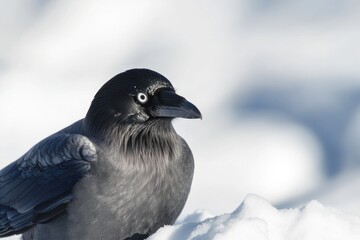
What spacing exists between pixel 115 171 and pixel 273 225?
48.4 inches

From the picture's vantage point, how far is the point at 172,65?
677 inches

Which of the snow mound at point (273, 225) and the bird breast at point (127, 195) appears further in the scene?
the bird breast at point (127, 195)

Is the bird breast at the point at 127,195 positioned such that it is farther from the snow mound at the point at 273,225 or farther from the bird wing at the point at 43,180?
the snow mound at the point at 273,225

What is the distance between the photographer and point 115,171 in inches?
230

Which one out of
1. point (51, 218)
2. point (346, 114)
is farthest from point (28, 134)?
point (51, 218)

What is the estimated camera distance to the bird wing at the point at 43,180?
594 centimetres

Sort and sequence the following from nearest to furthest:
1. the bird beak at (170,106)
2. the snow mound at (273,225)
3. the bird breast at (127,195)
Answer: the snow mound at (273,225) → the bird breast at (127,195) → the bird beak at (170,106)

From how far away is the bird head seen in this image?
5.94 m

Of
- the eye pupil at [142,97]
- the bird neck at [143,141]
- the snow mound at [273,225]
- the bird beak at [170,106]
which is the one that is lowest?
the snow mound at [273,225]

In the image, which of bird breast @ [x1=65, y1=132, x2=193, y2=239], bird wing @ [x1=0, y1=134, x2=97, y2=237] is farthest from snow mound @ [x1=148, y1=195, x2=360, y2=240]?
bird wing @ [x1=0, y1=134, x2=97, y2=237]

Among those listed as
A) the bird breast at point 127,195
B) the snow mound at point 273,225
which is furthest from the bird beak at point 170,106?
the snow mound at point 273,225

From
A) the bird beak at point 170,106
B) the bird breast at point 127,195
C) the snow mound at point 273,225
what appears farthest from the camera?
the bird beak at point 170,106

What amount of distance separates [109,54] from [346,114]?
17.4ft

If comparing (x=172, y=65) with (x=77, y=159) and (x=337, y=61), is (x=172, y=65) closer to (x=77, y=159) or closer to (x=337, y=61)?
(x=337, y=61)
